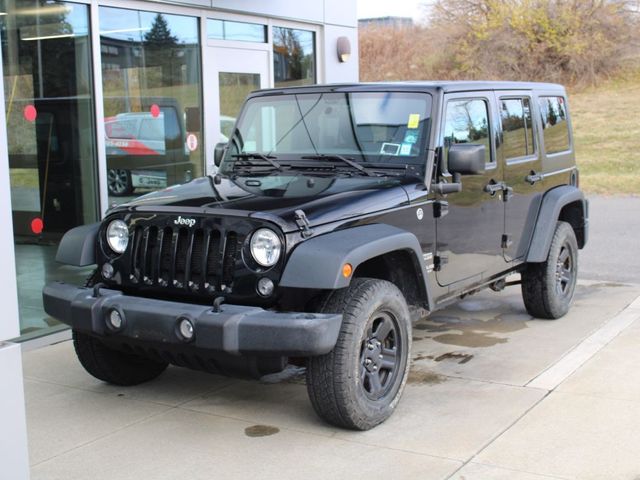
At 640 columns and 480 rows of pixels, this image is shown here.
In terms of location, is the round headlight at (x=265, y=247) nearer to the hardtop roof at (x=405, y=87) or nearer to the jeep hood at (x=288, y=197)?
the jeep hood at (x=288, y=197)

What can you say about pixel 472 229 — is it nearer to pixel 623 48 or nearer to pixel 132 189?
pixel 132 189

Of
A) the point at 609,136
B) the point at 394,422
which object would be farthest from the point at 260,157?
the point at 609,136

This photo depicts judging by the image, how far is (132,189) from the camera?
782 centimetres

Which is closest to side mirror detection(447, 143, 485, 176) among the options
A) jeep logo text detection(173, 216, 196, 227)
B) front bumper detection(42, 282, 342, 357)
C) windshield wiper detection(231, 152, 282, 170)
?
windshield wiper detection(231, 152, 282, 170)

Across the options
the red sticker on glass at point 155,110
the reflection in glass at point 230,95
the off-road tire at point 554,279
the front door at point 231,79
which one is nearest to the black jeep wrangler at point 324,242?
the off-road tire at point 554,279

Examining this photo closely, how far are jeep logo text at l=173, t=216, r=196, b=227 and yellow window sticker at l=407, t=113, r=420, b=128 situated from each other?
65.6 inches

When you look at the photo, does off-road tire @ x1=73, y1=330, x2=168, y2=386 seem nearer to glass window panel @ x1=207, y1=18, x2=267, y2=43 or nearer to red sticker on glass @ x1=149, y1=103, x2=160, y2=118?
red sticker on glass @ x1=149, y1=103, x2=160, y2=118

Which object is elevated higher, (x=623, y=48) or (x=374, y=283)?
(x=623, y=48)

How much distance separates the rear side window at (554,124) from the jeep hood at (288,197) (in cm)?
229

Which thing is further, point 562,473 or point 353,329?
point 353,329

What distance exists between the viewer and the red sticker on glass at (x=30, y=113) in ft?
22.7

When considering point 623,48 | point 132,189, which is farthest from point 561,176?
point 623,48

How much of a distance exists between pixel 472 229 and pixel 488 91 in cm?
113

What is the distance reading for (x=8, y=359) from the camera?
2.96 m
